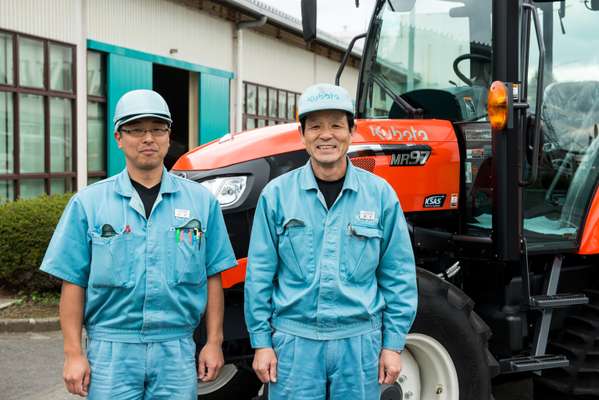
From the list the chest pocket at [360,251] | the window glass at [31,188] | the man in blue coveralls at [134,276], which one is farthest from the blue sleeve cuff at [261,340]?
the window glass at [31,188]

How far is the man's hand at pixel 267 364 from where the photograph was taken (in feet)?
9.02

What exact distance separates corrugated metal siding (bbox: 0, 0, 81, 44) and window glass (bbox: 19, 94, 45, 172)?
1.04 metres

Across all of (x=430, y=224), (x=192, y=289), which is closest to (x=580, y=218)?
(x=430, y=224)

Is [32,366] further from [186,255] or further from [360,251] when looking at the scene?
[360,251]

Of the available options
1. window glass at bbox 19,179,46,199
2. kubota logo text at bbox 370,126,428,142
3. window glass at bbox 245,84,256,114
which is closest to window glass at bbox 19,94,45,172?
window glass at bbox 19,179,46,199

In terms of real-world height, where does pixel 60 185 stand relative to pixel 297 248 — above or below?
above

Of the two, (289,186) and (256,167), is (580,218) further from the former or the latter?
(289,186)

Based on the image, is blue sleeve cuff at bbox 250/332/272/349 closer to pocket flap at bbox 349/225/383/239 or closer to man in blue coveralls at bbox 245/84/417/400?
man in blue coveralls at bbox 245/84/417/400

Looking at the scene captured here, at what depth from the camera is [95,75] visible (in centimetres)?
1335

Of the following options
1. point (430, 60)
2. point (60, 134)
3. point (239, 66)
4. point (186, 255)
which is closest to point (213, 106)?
point (239, 66)

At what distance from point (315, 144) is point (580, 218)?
89.4 inches

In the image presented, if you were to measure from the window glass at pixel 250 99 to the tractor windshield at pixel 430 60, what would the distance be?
14121 millimetres

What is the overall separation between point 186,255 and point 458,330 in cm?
159

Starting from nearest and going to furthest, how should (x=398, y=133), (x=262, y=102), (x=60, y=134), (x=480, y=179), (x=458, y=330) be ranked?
1. (x=458, y=330)
2. (x=398, y=133)
3. (x=480, y=179)
4. (x=60, y=134)
5. (x=262, y=102)
